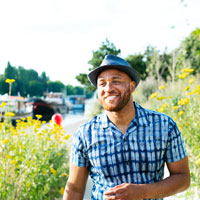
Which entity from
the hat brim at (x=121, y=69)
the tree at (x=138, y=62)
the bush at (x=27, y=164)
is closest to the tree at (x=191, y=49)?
the tree at (x=138, y=62)

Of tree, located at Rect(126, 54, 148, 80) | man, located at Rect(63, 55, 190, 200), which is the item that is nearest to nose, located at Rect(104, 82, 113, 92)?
man, located at Rect(63, 55, 190, 200)

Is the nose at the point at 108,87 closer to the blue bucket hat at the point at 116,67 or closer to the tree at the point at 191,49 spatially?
the blue bucket hat at the point at 116,67

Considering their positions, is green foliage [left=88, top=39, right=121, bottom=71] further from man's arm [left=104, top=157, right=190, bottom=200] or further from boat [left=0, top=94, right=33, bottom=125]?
man's arm [left=104, top=157, right=190, bottom=200]

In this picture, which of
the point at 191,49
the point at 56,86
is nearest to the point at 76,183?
the point at 191,49

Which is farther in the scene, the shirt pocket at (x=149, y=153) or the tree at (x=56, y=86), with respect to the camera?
the tree at (x=56, y=86)

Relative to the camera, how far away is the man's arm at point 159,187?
1.28 meters

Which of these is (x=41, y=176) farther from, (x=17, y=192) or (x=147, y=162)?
(x=147, y=162)

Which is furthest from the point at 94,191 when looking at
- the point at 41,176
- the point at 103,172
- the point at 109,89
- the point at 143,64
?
the point at 143,64

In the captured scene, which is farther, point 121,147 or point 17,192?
point 17,192

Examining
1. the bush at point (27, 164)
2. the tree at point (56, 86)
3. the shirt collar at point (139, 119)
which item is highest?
the tree at point (56, 86)

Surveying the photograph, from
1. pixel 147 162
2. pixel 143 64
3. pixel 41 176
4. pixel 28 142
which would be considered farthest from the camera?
pixel 143 64

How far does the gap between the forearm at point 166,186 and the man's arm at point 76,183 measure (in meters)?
0.34

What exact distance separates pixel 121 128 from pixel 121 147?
106 millimetres

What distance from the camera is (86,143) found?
148 cm
